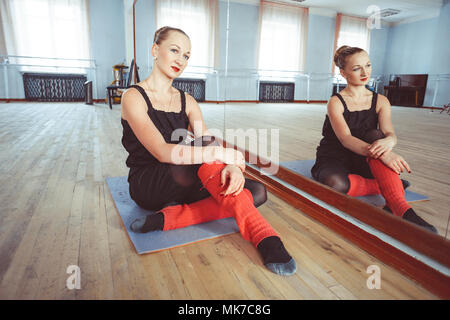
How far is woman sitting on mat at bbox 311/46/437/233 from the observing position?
1.18 meters

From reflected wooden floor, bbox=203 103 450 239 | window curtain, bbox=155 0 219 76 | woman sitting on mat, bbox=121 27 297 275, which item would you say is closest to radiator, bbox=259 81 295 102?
reflected wooden floor, bbox=203 103 450 239

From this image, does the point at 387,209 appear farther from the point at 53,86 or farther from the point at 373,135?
the point at 53,86

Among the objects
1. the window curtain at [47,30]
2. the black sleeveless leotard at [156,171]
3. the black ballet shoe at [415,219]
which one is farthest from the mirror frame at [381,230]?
the window curtain at [47,30]

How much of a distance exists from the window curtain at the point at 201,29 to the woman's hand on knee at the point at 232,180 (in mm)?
1589

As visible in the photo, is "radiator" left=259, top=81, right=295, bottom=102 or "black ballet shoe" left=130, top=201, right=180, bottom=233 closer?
"black ballet shoe" left=130, top=201, right=180, bottom=233

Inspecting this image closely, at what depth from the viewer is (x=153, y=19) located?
175 inches

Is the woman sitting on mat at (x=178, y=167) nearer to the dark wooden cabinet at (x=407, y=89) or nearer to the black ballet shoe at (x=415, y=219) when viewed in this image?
the black ballet shoe at (x=415, y=219)

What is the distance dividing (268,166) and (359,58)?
0.90 m

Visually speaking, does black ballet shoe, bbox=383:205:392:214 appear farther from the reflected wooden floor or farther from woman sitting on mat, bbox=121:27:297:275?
woman sitting on mat, bbox=121:27:297:275

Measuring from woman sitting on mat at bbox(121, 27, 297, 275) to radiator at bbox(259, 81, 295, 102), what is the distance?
39.6 inches

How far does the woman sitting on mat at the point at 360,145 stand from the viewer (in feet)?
3.86

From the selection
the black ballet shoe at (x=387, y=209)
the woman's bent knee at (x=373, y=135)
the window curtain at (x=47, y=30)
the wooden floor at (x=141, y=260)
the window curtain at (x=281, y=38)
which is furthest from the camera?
the window curtain at (x=47, y=30)
